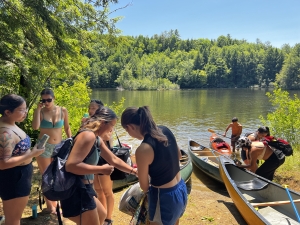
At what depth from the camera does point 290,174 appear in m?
7.58

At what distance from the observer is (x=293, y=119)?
33.4 ft

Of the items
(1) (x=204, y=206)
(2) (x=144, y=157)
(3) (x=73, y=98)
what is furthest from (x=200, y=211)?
(3) (x=73, y=98)

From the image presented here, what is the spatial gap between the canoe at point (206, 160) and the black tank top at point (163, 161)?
604 cm

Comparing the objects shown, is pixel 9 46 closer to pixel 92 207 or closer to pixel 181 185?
pixel 92 207

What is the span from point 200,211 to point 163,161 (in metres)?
3.58

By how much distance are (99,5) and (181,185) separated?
3.67m

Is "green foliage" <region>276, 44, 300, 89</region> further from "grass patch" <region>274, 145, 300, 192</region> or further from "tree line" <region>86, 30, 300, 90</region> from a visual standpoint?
"grass patch" <region>274, 145, 300, 192</region>

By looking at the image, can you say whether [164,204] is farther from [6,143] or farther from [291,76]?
[291,76]

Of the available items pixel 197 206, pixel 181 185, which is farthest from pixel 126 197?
pixel 197 206

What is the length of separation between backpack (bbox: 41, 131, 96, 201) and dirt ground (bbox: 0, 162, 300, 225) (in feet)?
6.67

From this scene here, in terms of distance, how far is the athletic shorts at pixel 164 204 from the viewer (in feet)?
8.19

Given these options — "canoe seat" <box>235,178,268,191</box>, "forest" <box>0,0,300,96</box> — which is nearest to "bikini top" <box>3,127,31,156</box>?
"forest" <box>0,0,300,96</box>

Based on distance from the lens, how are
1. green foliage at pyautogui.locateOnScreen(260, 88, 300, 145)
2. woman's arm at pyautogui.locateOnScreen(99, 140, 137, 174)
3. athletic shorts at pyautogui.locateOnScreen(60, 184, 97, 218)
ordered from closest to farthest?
athletic shorts at pyautogui.locateOnScreen(60, 184, 97, 218) → woman's arm at pyautogui.locateOnScreen(99, 140, 137, 174) → green foliage at pyautogui.locateOnScreen(260, 88, 300, 145)

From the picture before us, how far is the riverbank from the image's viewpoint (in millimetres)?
4406
